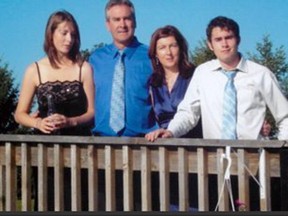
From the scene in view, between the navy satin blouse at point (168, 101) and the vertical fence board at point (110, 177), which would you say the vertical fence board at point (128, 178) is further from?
the navy satin blouse at point (168, 101)

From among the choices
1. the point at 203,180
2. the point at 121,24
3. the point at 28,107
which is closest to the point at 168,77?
the point at 121,24

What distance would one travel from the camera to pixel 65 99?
17.3 feet

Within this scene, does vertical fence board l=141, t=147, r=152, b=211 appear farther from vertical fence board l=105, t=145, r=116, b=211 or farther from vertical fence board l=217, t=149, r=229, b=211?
vertical fence board l=217, t=149, r=229, b=211

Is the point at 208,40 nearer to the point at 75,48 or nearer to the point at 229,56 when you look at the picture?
the point at 229,56

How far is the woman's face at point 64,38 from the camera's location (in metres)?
5.27

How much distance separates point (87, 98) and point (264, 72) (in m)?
1.20

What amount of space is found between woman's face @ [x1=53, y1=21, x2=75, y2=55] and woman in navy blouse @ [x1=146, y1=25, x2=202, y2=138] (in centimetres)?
55

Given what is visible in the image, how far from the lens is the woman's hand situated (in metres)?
5.20

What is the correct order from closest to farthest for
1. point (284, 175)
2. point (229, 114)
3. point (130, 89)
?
point (284, 175)
point (229, 114)
point (130, 89)

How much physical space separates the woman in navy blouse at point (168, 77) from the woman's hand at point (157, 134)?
0.04 meters

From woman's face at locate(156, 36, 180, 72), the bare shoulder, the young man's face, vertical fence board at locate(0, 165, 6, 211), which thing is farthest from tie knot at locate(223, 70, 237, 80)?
vertical fence board at locate(0, 165, 6, 211)

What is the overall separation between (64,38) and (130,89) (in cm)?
58

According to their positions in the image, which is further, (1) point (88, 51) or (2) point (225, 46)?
(1) point (88, 51)

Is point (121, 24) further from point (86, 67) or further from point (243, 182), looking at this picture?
point (243, 182)
